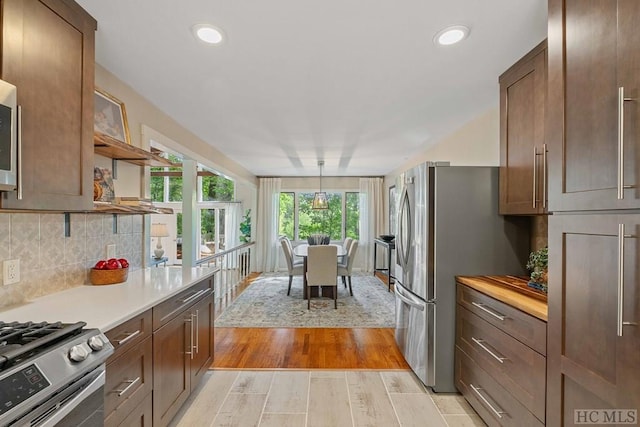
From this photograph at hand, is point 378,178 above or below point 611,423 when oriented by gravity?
above

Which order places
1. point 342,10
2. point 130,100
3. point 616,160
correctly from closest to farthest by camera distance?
point 616,160 < point 342,10 < point 130,100

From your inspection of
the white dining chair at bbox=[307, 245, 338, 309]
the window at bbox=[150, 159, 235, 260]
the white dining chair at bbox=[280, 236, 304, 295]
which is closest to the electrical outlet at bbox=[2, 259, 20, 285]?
the white dining chair at bbox=[307, 245, 338, 309]

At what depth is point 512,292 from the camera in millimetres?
1845

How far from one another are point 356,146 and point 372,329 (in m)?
2.44

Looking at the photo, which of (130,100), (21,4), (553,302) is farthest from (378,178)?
(21,4)

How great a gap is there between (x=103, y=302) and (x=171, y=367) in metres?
0.59

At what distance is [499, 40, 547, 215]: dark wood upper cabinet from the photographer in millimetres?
1831

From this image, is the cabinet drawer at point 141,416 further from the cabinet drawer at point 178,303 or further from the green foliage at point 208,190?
the green foliage at point 208,190

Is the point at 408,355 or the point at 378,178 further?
the point at 378,178

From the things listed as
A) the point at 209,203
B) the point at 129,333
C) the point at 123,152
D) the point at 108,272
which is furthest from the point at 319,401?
the point at 209,203

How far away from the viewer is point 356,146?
14.5ft

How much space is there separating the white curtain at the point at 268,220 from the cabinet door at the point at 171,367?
17.2ft

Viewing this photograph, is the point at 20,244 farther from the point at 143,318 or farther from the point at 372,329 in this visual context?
the point at 372,329

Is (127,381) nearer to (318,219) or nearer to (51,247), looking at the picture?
(51,247)
